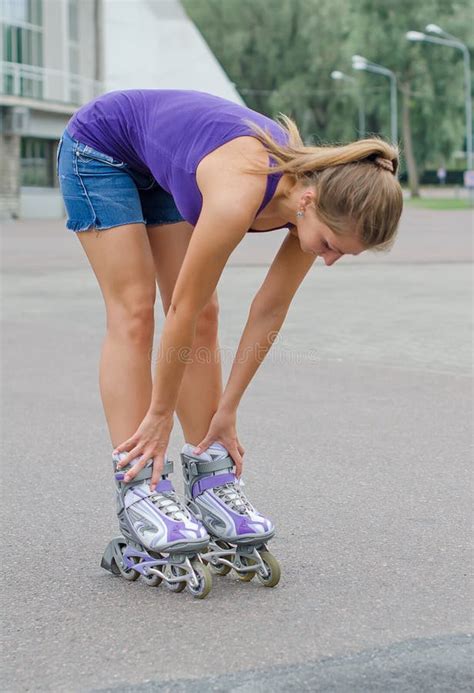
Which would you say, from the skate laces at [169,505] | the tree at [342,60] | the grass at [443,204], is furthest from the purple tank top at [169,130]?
the tree at [342,60]

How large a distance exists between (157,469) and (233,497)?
284mm

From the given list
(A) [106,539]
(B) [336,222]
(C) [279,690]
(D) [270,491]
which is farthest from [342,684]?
(D) [270,491]

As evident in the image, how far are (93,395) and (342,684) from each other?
440cm

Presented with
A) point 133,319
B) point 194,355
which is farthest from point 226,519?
point 133,319

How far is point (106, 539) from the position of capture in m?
3.94

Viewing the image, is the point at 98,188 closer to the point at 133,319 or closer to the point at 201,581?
the point at 133,319

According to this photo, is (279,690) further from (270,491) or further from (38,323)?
(38,323)

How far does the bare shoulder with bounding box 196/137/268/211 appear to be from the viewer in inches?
116

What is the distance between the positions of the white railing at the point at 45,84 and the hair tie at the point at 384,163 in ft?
119

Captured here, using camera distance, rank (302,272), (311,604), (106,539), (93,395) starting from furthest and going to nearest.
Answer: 1. (93,395)
2. (106,539)
3. (302,272)
4. (311,604)

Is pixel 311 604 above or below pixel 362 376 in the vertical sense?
above

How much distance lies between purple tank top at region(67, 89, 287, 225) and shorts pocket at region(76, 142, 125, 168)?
12 millimetres

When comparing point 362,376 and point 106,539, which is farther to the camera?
point 362,376

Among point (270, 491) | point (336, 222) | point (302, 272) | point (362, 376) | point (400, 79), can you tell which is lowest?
point (400, 79)
